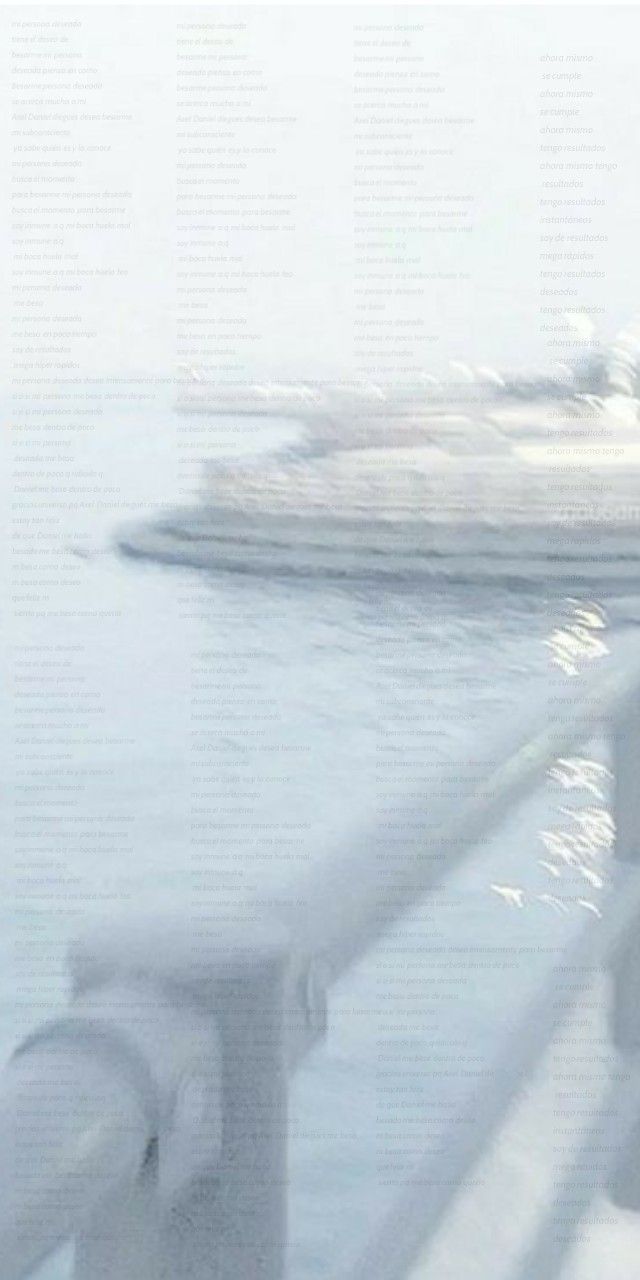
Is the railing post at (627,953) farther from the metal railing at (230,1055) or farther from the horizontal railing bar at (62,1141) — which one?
the horizontal railing bar at (62,1141)

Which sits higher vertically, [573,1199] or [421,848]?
[421,848]

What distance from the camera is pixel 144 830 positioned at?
1.62 metres

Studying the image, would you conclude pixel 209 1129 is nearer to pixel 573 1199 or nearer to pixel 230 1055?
pixel 230 1055

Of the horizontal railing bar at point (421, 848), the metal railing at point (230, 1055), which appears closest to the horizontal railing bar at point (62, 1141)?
the metal railing at point (230, 1055)

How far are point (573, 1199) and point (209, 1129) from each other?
216 mm

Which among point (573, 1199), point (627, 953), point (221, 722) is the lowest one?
point (573, 1199)

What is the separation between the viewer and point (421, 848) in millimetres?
1638

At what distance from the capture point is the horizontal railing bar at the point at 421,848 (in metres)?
1.62

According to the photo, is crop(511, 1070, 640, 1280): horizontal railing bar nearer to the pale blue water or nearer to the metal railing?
the metal railing

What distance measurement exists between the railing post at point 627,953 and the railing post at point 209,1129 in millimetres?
195

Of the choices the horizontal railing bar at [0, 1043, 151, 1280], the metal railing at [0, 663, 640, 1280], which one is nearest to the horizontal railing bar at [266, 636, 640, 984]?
the metal railing at [0, 663, 640, 1280]

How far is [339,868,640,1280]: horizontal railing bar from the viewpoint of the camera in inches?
64.9

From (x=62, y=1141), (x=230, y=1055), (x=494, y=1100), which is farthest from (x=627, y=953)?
(x=62, y=1141)

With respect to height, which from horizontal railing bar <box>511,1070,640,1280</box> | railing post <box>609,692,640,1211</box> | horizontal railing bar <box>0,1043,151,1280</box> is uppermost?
railing post <box>609,692,640,1211</box>
